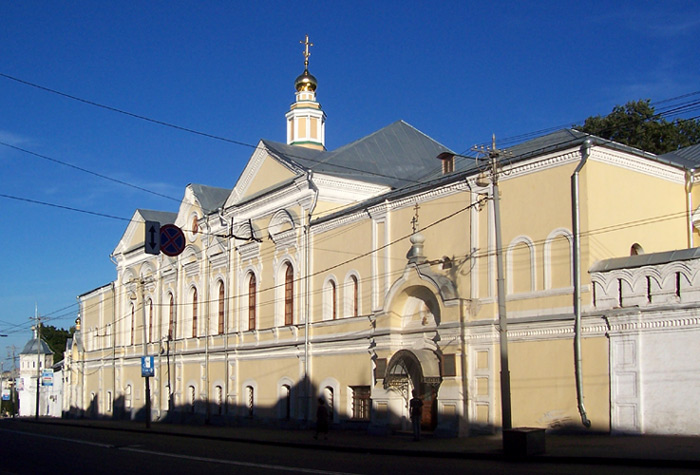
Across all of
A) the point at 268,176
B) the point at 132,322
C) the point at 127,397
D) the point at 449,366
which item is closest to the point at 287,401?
the point at 268,176

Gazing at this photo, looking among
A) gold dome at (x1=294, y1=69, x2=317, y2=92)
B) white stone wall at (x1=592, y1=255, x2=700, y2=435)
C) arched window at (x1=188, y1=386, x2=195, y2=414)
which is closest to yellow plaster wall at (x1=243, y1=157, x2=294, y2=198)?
gold dome at (x1=294, y1=69, x2=317, y2=92)

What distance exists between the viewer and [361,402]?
27734 mm

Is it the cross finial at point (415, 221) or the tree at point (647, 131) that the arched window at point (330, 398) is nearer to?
the cross finial at point (415, 221)

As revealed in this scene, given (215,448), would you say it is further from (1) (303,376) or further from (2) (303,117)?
(2) (303,117)

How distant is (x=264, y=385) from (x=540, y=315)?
49.5 feet

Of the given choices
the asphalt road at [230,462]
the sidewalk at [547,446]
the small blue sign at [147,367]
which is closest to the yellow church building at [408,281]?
the sidewalk at [547,446]

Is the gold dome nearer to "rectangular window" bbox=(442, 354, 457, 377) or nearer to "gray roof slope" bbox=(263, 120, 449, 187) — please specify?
"gray roof slope" bbox=(263, 120, 449, 187)

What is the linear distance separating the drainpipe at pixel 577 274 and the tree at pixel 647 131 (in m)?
18.0

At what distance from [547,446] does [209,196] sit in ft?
86.3

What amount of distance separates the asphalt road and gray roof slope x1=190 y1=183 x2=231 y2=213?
57.0 ft

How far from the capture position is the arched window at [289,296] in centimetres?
3228

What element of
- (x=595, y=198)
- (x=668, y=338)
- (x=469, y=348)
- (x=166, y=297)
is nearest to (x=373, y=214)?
(x=469, y=348)

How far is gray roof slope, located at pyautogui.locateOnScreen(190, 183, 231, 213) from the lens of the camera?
130ft

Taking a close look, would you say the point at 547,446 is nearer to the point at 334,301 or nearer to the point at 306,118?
the point at 334,301
